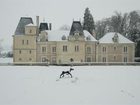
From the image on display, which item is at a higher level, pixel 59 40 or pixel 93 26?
pixel 93 26

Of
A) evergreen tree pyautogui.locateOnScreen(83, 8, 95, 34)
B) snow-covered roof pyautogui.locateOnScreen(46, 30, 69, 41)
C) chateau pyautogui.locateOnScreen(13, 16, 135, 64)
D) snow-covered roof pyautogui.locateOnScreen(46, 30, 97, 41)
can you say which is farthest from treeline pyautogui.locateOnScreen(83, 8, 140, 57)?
snow-covered roof pyautogui.locateOnScreen(46, 30, 69, 41)

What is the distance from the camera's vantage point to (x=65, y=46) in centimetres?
2356

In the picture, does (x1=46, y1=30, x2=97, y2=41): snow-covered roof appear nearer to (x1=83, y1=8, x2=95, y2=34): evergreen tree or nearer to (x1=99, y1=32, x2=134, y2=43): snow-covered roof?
(x1=99, y1=32, x2=134, y2=43): snow-covered roof

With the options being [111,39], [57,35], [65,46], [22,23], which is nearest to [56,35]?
[57,35]

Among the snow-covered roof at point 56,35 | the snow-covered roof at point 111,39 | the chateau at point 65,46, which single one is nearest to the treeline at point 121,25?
the snow-covered roof at point 111,39
